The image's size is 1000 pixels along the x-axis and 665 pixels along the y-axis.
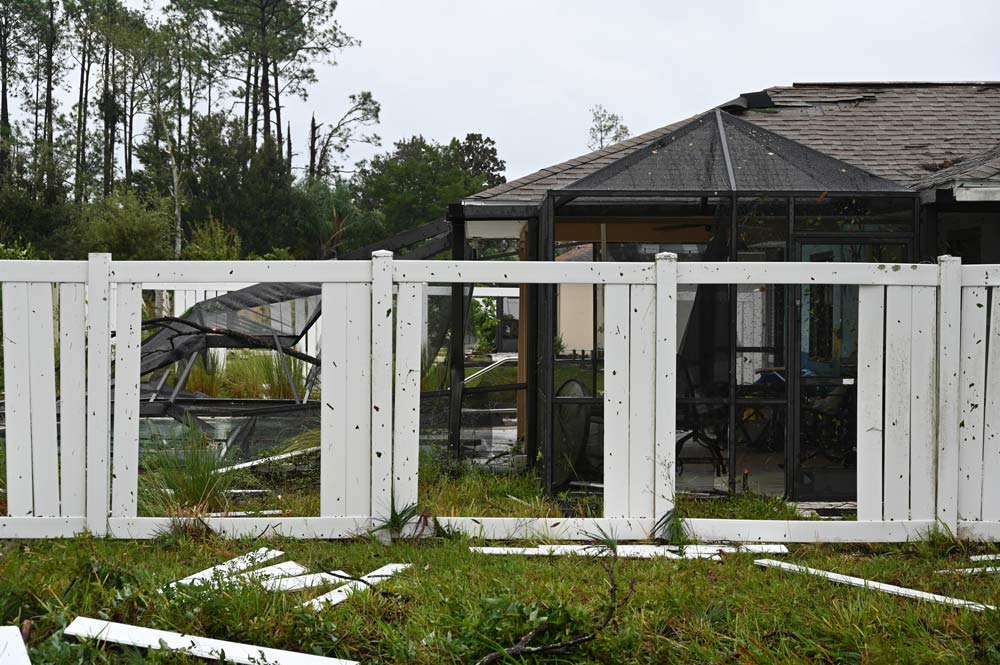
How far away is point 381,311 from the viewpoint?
5.16 meters

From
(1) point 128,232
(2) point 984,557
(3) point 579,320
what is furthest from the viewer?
(1) point 128,232

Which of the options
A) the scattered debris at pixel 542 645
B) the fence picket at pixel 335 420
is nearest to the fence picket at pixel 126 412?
the fence picket at pixel 335 420

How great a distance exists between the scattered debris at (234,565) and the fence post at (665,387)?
78.3 inches

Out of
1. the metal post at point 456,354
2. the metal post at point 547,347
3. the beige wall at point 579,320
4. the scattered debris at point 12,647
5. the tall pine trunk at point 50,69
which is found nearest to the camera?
the scattered debris at point 12,647

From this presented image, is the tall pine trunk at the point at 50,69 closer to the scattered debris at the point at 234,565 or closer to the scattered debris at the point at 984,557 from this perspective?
the scattered debris at the point at 234,565

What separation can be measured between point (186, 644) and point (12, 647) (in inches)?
23.4

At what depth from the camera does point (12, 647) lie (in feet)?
11.3

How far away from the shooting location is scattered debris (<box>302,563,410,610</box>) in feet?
13.0

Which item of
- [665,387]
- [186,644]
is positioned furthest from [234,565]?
[665,387]

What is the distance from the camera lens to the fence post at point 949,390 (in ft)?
16.6

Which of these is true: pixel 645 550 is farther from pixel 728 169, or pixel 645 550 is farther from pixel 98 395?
pixel 98 395

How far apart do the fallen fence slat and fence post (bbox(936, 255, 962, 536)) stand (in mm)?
3325

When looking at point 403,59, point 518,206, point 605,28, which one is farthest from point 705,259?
point 403,59

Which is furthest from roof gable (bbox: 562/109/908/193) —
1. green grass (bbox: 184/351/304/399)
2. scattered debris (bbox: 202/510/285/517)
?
green grass (bbox: 184/351/304/399)
